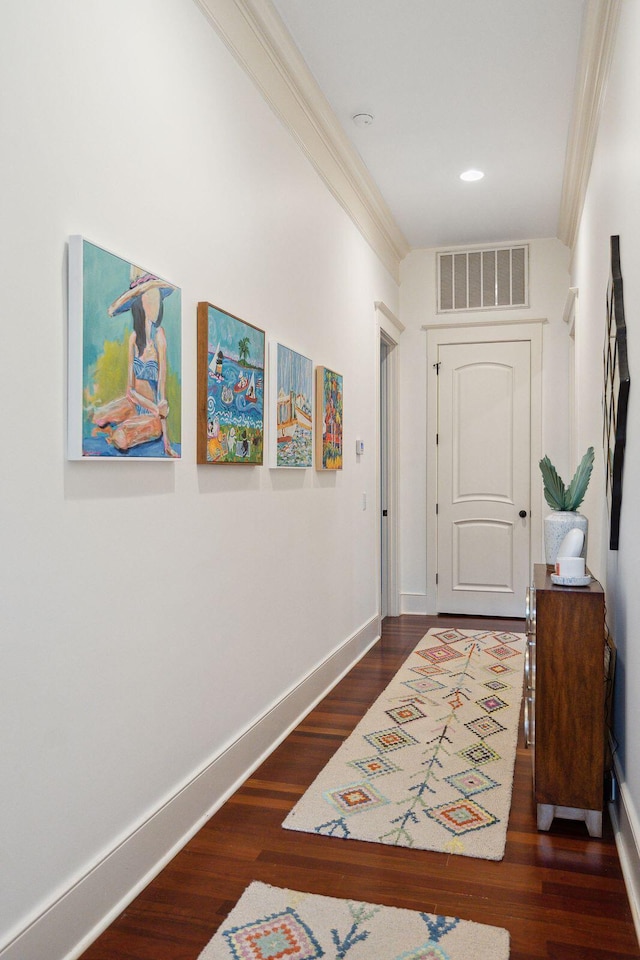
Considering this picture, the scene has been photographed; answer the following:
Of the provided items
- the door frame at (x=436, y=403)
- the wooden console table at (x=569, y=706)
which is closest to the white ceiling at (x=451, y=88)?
the door frame at (x=436, y=403)

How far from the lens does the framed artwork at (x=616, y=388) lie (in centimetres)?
246

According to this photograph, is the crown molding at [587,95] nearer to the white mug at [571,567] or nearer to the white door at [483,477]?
the white door at [483,477]

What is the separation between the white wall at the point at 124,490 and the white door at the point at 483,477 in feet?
9.11

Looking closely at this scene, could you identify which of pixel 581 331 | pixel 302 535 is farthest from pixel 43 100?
pixel 581 331

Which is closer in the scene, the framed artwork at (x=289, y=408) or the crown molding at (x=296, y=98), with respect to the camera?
the crown molding at (x=296, y=98)

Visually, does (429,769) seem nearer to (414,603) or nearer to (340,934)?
(340,934)

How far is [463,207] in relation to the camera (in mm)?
4973

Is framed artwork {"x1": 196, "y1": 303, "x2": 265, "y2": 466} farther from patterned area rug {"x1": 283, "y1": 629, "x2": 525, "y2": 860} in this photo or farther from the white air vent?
the white air vent

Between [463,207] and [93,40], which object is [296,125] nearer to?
[93,40]

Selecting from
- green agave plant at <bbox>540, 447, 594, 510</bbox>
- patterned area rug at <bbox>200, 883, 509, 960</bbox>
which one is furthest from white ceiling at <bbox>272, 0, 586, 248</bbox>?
patterned area rug at <bbox>200, 883, 509, 960</bbox>

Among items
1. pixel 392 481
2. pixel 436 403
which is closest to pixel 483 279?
pixel 436 403

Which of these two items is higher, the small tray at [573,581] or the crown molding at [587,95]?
the crown molding at [587,95]

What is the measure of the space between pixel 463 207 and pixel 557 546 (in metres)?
2.97

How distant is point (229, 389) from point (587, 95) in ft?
7.36
